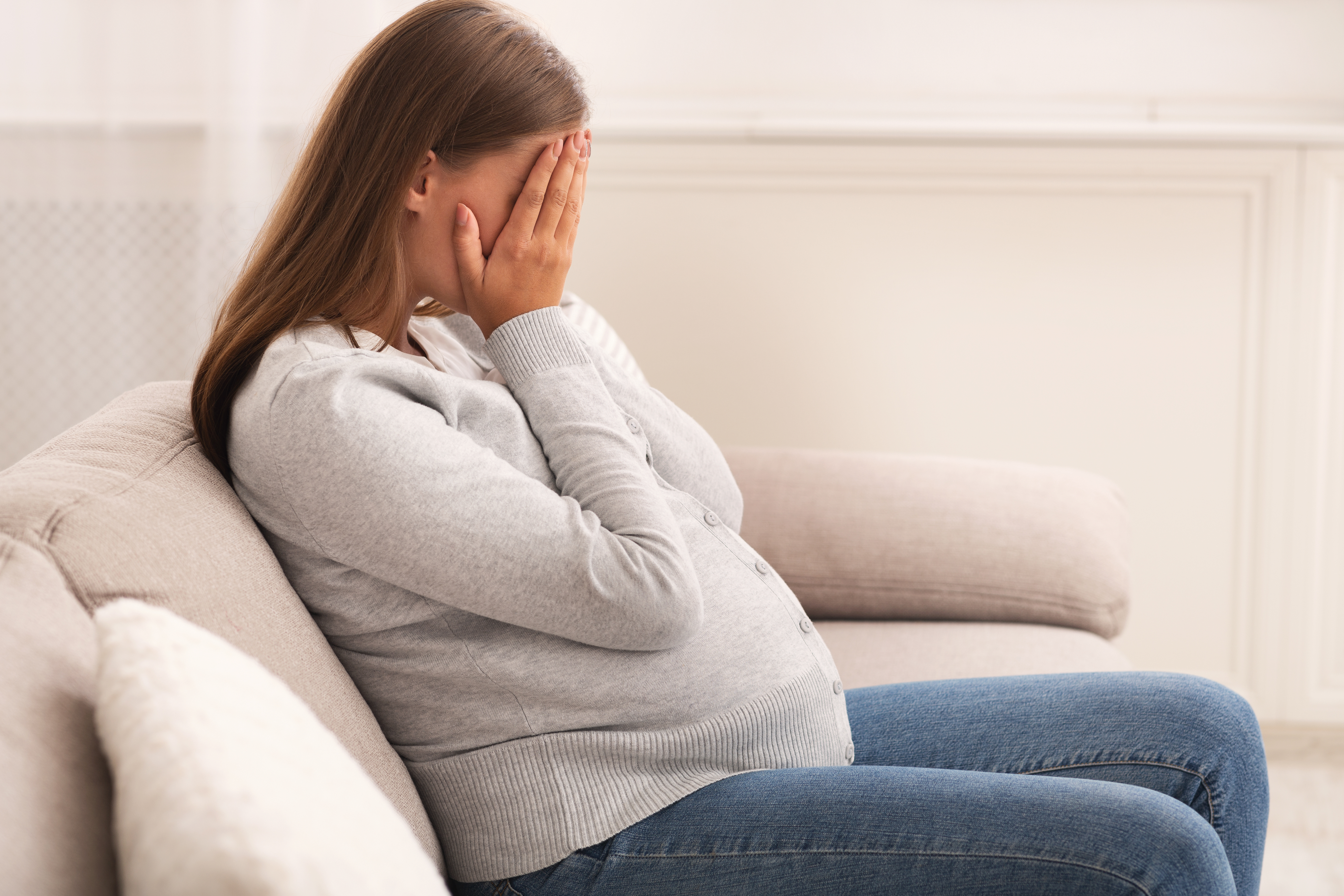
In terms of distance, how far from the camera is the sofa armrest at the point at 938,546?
4.82 ft

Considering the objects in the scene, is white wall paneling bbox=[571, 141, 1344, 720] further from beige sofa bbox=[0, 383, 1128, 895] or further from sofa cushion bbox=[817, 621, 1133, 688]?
sofa cushion bbox=[817, 621, 1133, 688]

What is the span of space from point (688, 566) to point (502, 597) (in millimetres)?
134

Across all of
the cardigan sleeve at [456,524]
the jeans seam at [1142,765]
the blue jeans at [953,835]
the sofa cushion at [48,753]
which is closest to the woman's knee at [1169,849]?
the blue jeans at [953,835]

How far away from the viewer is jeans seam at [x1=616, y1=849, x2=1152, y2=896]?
0.65m

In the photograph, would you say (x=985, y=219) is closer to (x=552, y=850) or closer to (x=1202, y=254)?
(x=1202, y=254)

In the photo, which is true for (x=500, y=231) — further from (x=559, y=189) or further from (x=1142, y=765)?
(x=1142, y=765)

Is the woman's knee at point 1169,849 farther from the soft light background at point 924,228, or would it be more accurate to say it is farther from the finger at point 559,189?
the soft light background at point 924,228

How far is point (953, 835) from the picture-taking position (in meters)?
0.68

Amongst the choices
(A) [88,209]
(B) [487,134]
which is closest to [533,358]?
(B) [487,134]

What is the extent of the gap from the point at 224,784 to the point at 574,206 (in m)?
0.60

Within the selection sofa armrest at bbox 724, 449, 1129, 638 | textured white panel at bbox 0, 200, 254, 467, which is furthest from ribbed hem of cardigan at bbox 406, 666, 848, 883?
textured white panel at bbox 0, 200, 254, 467

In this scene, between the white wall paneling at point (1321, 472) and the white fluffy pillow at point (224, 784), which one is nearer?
the white fluffy pillow at point (224, 784)

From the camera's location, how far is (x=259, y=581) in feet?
2.31

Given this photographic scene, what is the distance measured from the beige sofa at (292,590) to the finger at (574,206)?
0.33 metres
